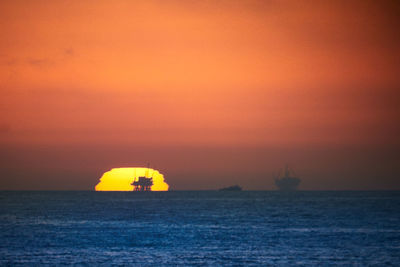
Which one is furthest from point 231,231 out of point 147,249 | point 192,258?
point 192,258

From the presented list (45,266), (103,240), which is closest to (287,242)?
(103,240)

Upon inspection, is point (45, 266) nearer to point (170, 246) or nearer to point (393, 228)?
point (170, 246)

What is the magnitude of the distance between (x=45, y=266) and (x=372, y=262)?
93.5 ft

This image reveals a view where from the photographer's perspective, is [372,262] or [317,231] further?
[317,231]

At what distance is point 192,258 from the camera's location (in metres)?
52.5

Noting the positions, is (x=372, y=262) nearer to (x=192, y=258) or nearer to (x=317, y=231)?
(x=192, y=258)

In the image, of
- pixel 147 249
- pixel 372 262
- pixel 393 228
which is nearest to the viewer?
pixel 372 262

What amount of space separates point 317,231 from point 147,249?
33.5m

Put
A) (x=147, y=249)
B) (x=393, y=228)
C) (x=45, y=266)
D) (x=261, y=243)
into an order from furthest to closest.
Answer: (x=393, y=228) < (x=261, y=243) < (x=147, y=249) < (x=45, y=266)

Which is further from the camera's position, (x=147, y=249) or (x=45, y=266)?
(x=147, y=249)

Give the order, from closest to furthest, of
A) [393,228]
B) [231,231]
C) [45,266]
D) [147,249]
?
[45,266], [147,249], [231,231], [393,228]

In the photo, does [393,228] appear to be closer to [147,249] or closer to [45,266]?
[147,249]

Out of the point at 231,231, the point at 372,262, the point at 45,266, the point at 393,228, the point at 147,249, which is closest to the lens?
the point at 45,266

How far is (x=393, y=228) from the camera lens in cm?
9175
